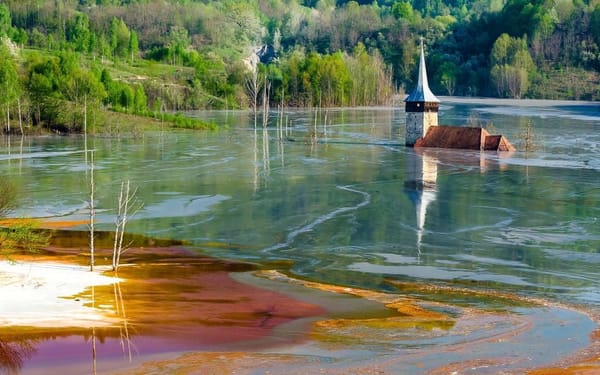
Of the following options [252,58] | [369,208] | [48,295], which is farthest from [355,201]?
[252,58]

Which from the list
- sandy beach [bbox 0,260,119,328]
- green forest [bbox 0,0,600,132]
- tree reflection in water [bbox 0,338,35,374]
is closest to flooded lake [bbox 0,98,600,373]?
sandy beach [bbox 0,260,119,328]

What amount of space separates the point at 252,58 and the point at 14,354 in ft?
507

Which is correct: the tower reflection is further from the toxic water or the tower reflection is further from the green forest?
the green forest

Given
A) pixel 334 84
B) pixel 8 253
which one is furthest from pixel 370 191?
pixel 334 84

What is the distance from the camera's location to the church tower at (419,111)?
69438 millimetres

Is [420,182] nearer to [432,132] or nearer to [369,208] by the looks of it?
[369,208]

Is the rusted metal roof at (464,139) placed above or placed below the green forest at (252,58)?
below

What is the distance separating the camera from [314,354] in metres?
19.8

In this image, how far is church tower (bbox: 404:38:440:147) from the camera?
69438mm

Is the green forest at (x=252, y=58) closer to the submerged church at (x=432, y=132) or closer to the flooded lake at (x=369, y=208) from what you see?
the flooded lake at (x=369, y=208)

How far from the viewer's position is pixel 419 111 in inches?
2744

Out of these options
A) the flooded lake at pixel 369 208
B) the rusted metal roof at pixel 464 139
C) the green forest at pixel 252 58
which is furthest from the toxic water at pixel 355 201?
the green forest at pixel 252 58

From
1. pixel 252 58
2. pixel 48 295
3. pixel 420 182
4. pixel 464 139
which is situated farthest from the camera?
pixel 252 58

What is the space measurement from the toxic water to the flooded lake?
3.7 inches
